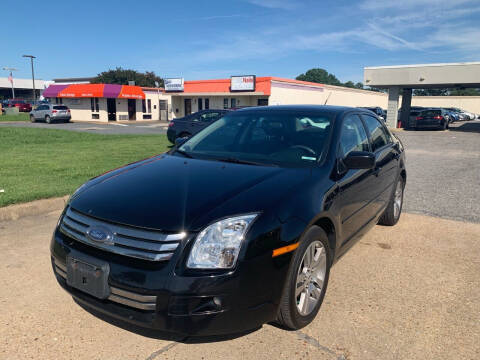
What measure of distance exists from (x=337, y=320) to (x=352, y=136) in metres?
1.83

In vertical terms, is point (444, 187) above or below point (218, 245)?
Answer: below

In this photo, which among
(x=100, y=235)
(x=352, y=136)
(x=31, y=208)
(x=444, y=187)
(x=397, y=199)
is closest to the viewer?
(x=100, y=235)

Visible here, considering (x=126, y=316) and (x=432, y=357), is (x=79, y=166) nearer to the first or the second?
(x=126, y=316)

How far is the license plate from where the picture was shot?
7.65 feet

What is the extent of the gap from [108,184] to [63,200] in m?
3.26

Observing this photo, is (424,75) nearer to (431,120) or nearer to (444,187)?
(431,120)

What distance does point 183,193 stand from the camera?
8.64ft

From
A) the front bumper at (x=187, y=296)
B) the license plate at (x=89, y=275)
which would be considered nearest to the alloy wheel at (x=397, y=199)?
the front bumper at (x=187, y=296)

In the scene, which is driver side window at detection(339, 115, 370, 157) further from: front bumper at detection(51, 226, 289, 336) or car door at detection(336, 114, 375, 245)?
front bumper at detection(51, 226, 289, 336)

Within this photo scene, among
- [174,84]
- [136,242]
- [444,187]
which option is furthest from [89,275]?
[174,84]

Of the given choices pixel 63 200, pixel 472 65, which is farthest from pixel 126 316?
pixel 472 65

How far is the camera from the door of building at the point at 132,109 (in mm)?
41941

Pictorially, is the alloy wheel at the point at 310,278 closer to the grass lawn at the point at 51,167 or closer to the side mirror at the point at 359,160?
the side mirror at the point at 359,160

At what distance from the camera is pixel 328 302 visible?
10.5 feet
